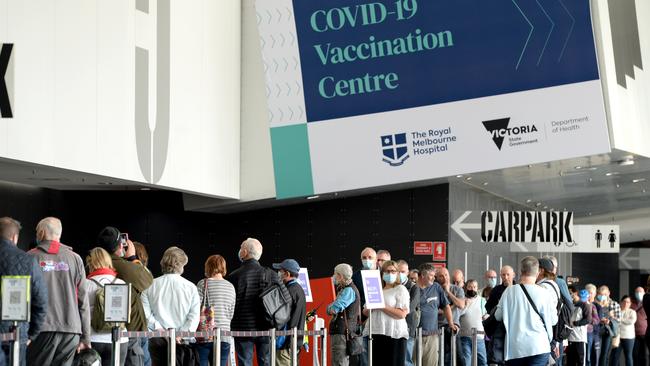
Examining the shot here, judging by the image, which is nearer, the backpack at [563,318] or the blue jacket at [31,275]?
the blue jacket at [31,275]

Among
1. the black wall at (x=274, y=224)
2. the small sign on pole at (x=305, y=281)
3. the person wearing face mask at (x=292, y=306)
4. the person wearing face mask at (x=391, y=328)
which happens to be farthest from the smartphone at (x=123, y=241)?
the black wall at (x=274, y=224)

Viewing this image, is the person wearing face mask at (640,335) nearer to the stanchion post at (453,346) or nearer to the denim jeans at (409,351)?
the stanchion post at (453,346)

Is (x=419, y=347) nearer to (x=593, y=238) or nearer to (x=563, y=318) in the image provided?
(x=563, y=318)

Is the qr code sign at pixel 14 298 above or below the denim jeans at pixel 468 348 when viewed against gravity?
above

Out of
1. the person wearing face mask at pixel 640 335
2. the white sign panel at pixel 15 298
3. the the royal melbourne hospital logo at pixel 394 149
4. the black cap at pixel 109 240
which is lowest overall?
the person wearing face mask at pixel 640 335

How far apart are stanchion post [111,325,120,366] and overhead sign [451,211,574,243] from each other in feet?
28.1

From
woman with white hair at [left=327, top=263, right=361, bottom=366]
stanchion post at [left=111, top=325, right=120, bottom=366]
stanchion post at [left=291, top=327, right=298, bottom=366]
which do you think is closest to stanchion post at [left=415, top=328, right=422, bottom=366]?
woman with white hair at [left=327, top=263, right=361, bottom=366]

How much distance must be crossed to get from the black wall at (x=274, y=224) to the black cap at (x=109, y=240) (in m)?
13.2

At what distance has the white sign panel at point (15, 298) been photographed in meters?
8.66

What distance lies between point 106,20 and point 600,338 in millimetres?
11514

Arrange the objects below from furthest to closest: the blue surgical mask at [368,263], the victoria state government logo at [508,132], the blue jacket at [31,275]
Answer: the victoria state government logo at [508,132]
the blue surgical mask at [368,263]
the blue jacket at [31,275]

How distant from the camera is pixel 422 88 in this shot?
20.4 meters

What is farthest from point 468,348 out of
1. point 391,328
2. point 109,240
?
point 109,240

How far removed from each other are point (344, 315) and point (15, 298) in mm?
5787
